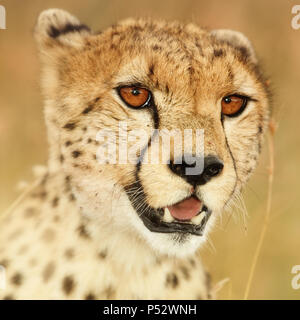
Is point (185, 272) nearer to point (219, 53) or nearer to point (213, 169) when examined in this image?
point (213, 169)

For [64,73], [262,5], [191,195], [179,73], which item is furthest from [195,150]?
[262,5]

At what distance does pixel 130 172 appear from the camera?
166 centimetres

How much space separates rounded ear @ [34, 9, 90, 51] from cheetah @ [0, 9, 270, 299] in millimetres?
30

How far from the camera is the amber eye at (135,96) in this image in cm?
170

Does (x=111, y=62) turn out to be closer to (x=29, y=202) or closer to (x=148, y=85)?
(x=148, y=85)

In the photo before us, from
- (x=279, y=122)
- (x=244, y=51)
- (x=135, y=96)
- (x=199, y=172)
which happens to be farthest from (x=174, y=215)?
(x=279, y=122)

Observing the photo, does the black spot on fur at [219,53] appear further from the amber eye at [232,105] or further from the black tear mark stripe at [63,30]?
the black tear mark stripe at [63,30]

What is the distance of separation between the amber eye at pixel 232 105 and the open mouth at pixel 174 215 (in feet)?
1.08

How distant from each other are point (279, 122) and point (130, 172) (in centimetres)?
107

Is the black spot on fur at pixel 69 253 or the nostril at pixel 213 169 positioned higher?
the nostril at pixel 213 169

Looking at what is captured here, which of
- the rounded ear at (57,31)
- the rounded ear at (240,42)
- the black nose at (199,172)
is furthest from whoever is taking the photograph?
the rounded ear at (240,42)

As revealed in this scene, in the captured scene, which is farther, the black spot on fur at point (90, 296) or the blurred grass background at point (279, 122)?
the blurred grass background at point (279, 122)

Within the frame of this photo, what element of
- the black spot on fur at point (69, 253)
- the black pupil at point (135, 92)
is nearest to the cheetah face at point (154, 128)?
→ the black pupil at point (135, 92)

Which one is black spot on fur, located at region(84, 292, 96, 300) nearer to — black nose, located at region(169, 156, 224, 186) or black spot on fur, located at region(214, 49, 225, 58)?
black nose, located at region(169, 156, 224, 186)
